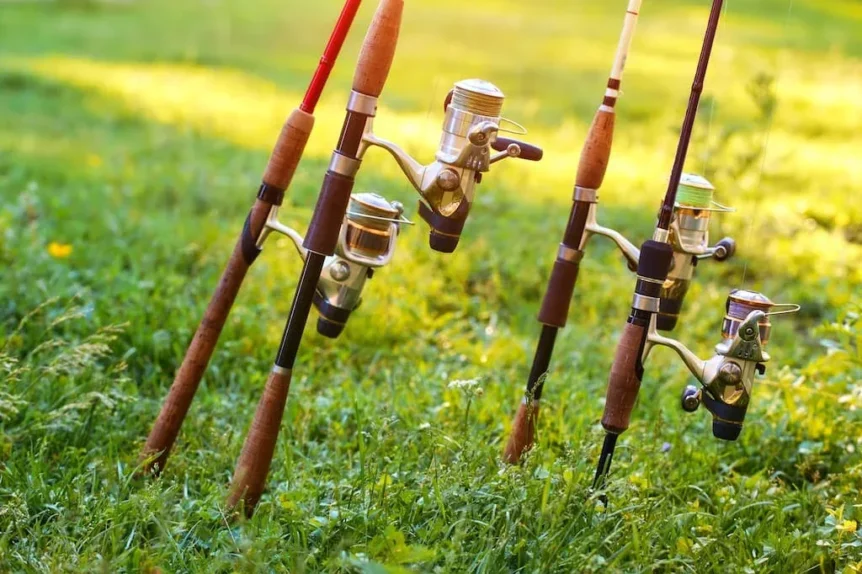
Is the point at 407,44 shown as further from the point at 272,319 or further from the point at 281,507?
the point at 281,507

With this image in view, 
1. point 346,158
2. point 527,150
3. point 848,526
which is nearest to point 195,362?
point 346,158

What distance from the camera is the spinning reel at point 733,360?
103 inches

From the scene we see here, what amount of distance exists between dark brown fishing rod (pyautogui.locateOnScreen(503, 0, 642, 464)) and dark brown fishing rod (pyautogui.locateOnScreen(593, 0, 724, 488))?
0.69 ft

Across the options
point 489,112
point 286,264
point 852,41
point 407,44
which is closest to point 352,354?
point 286,264

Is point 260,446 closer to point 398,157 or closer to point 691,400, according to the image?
point 398,157

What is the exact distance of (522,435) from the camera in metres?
2.95

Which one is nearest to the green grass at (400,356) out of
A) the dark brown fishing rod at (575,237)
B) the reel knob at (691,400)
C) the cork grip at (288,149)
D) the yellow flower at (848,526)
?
the yellow flower at (848,526)

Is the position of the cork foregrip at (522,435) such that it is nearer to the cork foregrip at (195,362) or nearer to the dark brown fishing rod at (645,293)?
the dark brown fishing rod at (645,293)

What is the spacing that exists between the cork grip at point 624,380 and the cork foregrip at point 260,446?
78cm

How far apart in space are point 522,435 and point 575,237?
1.76 ft

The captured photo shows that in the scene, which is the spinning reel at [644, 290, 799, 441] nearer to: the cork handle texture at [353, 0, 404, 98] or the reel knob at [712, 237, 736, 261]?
the reel knob at [712, 237, 736, 261]

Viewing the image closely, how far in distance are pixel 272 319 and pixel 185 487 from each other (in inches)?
62.6

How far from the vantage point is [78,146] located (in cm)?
726

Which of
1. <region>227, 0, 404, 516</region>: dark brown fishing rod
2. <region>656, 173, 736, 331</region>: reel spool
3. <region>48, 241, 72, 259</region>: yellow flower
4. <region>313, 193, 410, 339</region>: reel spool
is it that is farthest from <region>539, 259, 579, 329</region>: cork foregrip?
<region>48, 241, 72, 259</region>: yellow flower
